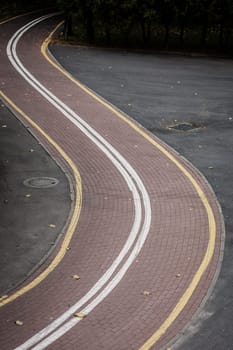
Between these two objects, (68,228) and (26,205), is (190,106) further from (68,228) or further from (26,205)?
(68,228)

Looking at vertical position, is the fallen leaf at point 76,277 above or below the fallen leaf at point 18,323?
above

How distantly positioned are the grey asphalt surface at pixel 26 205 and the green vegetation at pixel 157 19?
1680cm

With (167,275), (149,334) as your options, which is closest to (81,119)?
(167,275)

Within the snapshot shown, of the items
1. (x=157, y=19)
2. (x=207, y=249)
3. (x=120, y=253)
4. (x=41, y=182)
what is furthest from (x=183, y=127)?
(x=157, y=19)

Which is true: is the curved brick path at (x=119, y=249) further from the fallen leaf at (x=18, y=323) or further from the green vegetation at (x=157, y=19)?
the green vegetation at (x=157, y=19)

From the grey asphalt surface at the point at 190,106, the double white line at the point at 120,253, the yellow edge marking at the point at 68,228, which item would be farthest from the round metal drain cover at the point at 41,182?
the grey asphalt surface at the point at 190,106

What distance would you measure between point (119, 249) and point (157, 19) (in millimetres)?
25028

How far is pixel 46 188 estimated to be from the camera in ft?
51.2

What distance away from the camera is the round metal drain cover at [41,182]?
15.8 m

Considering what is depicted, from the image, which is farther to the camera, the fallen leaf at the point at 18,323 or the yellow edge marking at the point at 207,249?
the fallen leaf at the point at 18,323

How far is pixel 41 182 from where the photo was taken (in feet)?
52.5

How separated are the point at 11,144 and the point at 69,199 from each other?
15.4 ft

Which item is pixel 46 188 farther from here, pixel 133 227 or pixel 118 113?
pixel 118 113

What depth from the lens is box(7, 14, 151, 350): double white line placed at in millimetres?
9547
